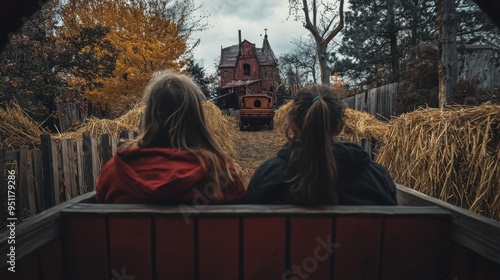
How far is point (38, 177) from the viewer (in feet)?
11.5

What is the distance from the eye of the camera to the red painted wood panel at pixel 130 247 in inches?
46.9

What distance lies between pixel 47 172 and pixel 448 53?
553 cm

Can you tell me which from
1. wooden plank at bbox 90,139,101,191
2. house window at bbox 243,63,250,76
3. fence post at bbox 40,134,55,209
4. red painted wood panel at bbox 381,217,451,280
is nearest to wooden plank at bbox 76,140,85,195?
wooden plank at bbox 90,139,101,191

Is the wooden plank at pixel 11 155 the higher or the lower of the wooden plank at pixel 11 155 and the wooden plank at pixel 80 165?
the higher

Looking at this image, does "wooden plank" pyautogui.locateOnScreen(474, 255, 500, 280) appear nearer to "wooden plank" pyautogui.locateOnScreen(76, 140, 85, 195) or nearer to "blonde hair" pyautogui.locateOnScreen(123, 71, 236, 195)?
"blonde hair" pyautogui.locateOnScreen(123, 71, 236, 195)

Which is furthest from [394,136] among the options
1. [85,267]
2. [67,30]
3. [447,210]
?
[67,30]

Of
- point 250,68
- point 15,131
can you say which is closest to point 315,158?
point 15,131

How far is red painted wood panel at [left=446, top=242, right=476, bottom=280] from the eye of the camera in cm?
115

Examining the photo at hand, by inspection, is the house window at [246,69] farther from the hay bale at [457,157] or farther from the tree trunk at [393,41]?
the hay bale at [457,157]

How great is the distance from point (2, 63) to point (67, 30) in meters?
5.02

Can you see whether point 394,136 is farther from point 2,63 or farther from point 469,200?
point 2,63

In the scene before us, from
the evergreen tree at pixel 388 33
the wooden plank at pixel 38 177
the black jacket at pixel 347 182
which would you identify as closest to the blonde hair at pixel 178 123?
the black jacket at pixel 347 182

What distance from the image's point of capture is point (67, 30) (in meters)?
10.2

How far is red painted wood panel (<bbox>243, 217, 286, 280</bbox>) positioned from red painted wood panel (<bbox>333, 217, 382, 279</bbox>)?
0.72ft
